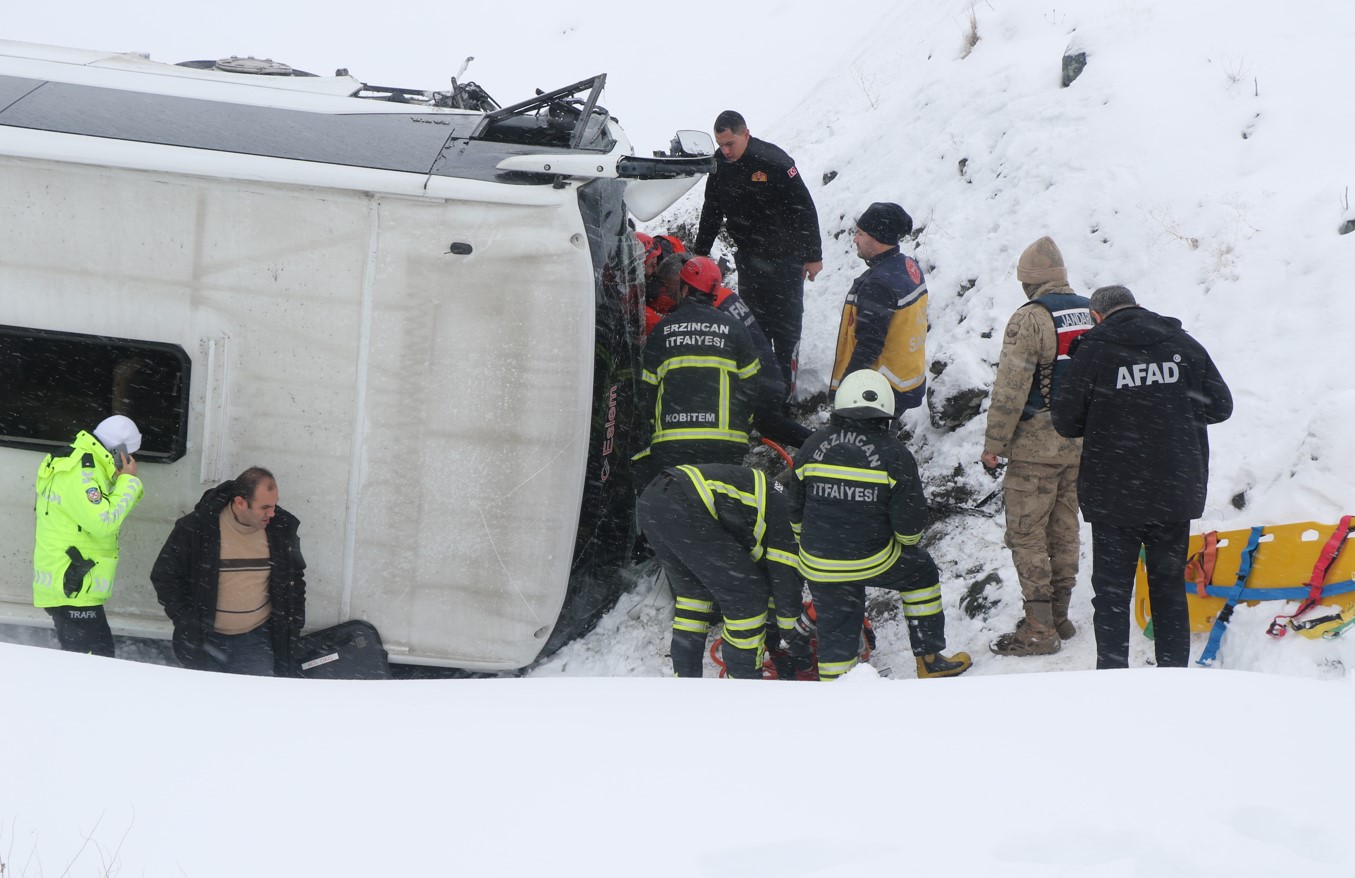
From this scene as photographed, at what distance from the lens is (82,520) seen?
480 centimetres

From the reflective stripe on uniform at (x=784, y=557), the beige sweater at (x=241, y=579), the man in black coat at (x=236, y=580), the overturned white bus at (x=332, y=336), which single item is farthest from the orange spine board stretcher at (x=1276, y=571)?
the beige sweater at (x=241, y=579)

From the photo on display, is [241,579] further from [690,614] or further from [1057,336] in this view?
[1057,336]

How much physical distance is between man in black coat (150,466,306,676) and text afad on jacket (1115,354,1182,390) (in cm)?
357

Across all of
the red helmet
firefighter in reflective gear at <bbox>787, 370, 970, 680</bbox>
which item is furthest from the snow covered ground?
the red helmet

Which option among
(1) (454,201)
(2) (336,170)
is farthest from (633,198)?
(2) (336,170)

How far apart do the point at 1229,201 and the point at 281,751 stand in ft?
18.8

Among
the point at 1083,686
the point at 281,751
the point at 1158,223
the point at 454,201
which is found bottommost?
the point at 281,751

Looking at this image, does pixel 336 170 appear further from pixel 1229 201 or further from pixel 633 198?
pixel 1229 201

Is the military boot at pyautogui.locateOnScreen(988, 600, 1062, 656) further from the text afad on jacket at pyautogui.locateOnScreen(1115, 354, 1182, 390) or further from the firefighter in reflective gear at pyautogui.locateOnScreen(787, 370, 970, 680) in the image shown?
the text afad on jacket at pyautogui.locateOnScreen(1115, 354, 1182, 390)

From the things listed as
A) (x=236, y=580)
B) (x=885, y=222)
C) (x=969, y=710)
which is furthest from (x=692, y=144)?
(x=969, y=710)

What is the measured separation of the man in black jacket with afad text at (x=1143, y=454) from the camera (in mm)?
4547

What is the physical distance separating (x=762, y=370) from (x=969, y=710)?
128 inches

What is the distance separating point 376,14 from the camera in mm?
19891

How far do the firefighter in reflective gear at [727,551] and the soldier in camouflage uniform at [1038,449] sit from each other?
1017mm
